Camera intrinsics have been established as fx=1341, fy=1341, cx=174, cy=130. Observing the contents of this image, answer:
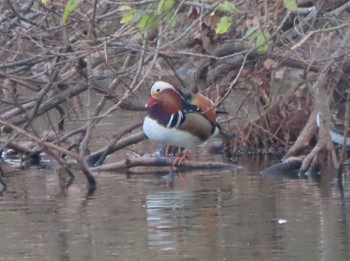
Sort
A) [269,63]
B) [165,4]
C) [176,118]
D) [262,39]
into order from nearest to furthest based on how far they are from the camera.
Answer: [165,4], [262,39], [269,63], [176,118]

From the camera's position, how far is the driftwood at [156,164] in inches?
490

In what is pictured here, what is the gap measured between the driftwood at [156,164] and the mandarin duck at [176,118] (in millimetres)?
85

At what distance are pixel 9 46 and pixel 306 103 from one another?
3.30 m

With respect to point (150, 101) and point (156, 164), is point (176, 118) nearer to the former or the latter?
point (150, 101)

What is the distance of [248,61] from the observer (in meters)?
12.2

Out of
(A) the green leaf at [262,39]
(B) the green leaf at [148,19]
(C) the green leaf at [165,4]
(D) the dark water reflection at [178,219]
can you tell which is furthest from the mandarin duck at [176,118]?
(C) the green leaf at [165,4]

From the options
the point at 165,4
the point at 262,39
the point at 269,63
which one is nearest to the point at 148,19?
the point at 165,4

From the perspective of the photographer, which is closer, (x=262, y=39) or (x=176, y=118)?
(x=262, y=39)

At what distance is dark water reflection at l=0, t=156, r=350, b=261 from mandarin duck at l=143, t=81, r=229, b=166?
382 mm

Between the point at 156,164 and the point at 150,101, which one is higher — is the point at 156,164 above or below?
below

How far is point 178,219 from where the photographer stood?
9.27 meters

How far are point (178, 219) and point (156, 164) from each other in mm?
3308

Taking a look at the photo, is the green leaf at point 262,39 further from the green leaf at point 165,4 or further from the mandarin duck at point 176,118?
the mandarin duck at point 176,118

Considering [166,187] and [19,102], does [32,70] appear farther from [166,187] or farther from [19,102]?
[166,187]
